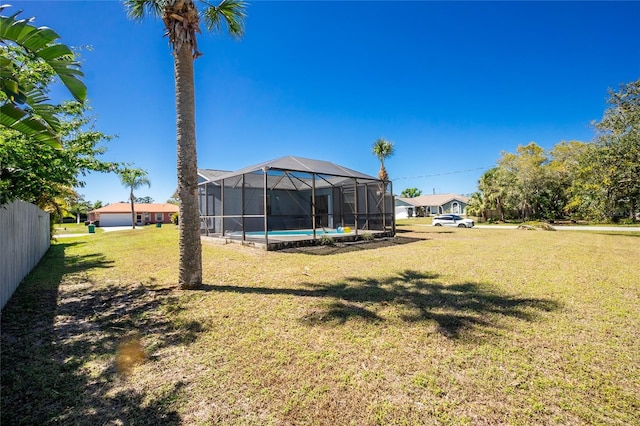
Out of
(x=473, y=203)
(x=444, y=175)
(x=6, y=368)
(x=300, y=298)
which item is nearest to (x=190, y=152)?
(x=300, y=298)

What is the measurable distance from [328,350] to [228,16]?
817cm

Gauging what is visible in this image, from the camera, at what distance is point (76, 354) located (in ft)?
10.7

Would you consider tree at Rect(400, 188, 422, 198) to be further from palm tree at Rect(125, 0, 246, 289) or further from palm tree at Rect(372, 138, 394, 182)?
palm tree at Rect(125, 0, 246, 289)

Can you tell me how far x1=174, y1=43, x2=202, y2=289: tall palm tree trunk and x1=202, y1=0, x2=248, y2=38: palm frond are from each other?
77.7 inches

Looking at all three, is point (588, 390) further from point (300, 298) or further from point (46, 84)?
point (46, 84)

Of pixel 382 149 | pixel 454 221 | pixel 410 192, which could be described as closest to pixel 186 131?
pixel 382 149

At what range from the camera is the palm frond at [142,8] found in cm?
654

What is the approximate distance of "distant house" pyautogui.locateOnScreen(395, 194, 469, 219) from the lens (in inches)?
2105

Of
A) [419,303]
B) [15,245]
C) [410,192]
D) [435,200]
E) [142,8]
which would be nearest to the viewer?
Result: [419,303]

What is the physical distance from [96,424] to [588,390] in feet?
13.5

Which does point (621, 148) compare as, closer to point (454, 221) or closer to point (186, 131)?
point (454, 221)

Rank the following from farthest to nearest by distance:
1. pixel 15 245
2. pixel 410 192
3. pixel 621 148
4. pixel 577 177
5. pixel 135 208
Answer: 1. pixel 410 192
2. pixel 135 208
3. pixel 577 177
4. pixel 621 148
5. pixel 15 245

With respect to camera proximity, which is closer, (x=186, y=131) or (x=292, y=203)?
(x=186, y=131)

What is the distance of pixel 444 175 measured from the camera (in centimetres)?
4541
